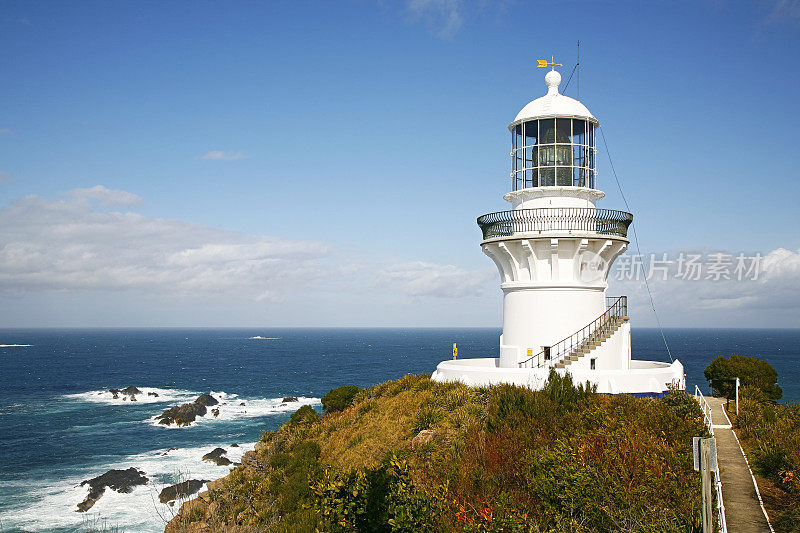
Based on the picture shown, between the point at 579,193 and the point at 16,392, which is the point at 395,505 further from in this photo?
the point at 16,392

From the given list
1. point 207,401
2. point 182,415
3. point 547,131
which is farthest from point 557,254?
point 207,401

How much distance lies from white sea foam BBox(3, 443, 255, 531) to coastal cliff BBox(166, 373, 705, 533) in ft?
32.3

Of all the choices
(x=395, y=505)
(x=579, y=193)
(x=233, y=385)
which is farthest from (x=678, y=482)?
(x=233, y=385)

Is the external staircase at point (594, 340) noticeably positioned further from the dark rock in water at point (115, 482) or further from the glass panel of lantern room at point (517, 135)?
the dark rock in water at point (115, 482)

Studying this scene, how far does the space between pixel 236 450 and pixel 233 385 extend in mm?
41968

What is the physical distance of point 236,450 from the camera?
4172 centimetres

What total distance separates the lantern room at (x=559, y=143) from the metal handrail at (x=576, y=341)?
446 cm

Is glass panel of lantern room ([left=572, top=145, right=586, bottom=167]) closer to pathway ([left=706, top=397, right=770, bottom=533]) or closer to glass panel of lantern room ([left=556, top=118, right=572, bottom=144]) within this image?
glass panel of lantern room ([left=556, top=118, right=572, bottom=144])

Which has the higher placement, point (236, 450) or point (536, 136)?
point (536, 136)

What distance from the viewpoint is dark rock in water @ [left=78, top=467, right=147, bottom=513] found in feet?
107

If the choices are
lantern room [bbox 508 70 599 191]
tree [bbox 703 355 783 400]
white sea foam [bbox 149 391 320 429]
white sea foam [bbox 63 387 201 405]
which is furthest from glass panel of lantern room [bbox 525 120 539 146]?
white sea foam [bbox 63 387 201 405]

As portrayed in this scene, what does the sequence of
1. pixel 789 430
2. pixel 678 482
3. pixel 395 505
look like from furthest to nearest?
1. pixel 789 430
2. pixel 678 482
3. pixel 395 505

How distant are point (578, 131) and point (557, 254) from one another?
14.6 feet

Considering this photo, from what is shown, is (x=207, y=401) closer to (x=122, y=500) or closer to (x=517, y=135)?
(x=122, y=500)
